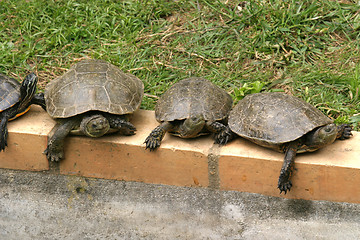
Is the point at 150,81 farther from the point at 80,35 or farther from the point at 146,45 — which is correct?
the point at 80,35

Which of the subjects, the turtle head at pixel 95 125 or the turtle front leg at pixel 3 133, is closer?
the turtle head at pixel 95 125

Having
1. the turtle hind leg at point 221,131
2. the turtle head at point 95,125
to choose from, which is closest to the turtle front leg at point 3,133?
the turtle head at point 95,125

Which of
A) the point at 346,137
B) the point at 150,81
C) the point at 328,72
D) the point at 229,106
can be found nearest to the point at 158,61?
the point at 150,81

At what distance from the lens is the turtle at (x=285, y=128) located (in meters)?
2.91

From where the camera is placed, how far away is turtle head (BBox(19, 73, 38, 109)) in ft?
11.3

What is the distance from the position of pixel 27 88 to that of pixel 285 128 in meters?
1.85

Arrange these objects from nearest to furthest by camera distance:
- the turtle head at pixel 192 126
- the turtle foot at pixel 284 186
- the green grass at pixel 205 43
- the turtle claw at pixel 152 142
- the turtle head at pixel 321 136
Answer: the turtle head at pixel 321 136 < the turtle foot at pixel 284 186 < the turtle head at pixel 192 126 < the turtle claw at pixel 152 142 < the green grass at pixel 205 43

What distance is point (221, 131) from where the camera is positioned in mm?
3207

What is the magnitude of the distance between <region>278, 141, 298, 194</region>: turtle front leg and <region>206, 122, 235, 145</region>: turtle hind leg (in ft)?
1.37

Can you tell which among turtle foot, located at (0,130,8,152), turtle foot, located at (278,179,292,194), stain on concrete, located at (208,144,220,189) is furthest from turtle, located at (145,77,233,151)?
turtle foot, located at (0,130,8,152)

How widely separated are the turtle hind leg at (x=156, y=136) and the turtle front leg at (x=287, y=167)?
0.82 metres

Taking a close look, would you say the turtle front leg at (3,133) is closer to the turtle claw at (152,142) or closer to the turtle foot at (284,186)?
the turtle claw at (152,142)

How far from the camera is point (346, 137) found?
10.5 feet

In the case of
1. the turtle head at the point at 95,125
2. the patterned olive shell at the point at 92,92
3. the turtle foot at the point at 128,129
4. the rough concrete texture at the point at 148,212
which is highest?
the patterned olive shell at the point at 92,92
